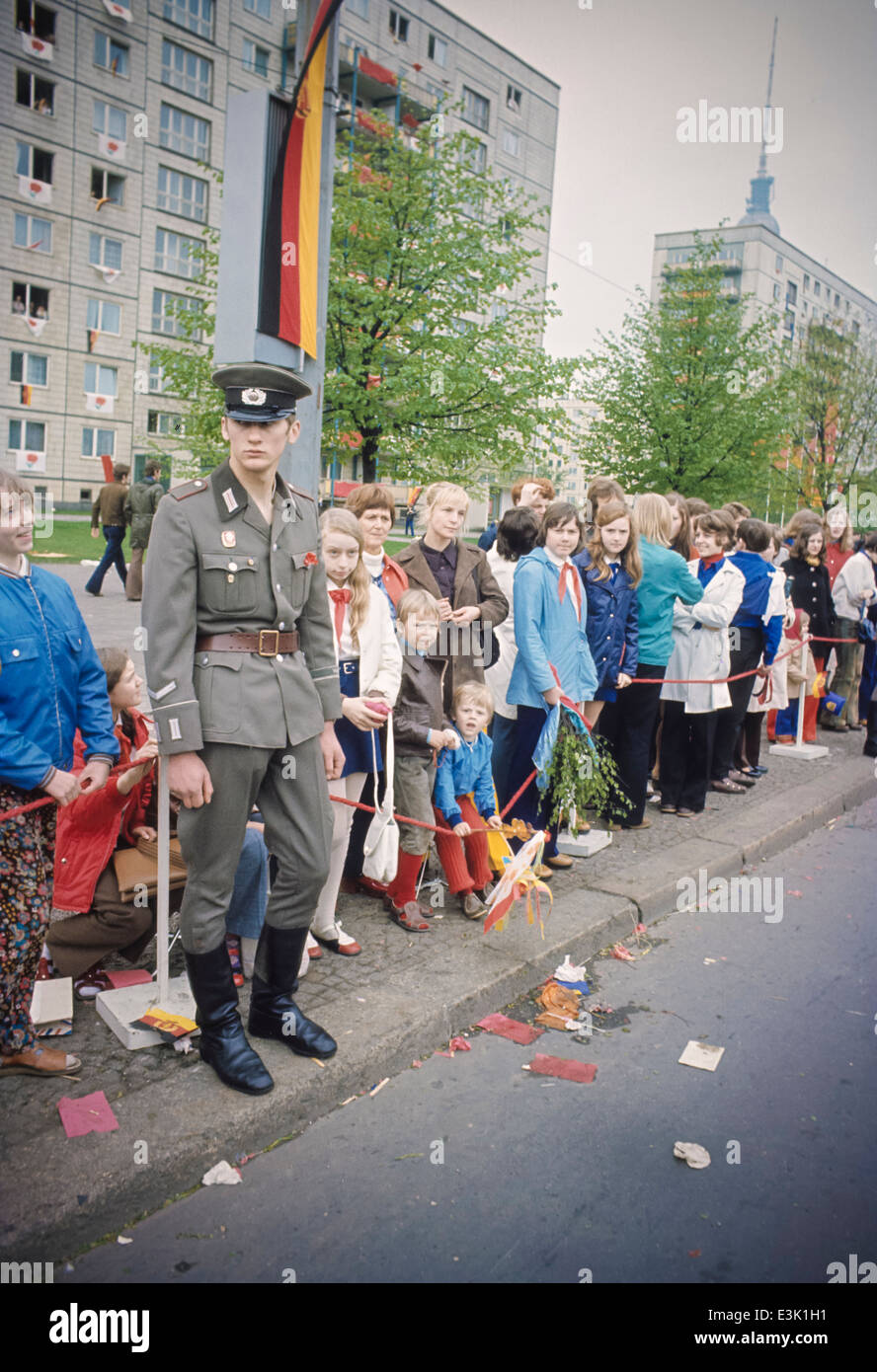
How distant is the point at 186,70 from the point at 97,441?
15.5m

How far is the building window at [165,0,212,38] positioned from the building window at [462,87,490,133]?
17.1m

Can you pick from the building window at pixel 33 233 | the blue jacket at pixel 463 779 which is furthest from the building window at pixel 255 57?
the blue jacket at pixel 463 779

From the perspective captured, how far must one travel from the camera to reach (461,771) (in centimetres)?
535

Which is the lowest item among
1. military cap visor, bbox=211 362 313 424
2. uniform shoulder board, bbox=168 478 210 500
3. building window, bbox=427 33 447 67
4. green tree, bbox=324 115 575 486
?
uniform shoulder board, bbox=168 478 210 500

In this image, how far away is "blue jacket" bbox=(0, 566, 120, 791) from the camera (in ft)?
10.8

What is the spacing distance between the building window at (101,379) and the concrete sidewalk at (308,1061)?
3995 centimetres

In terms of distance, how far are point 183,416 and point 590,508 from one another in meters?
11.0

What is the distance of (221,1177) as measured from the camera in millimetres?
3139

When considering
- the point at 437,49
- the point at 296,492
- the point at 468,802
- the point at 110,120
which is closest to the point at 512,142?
the point at 437,49

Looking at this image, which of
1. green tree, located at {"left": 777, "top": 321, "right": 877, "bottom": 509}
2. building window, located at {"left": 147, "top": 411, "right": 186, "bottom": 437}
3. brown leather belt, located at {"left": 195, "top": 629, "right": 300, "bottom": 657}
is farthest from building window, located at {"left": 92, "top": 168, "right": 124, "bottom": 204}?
brown leather belt, located at {"left": 195, "top": 629, "right": 300, "bottom": 657}

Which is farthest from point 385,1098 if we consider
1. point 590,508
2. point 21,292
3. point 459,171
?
Result: point 21,292

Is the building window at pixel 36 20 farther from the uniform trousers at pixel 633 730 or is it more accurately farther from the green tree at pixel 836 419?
the uniform trousers at pixel 633 730

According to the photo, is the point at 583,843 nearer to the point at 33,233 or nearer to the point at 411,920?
the point at 411,920

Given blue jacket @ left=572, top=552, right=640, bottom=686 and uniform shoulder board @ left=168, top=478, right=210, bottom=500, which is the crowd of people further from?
uniform shoulder board @ left=168, top=478, right=210, bottom=500
